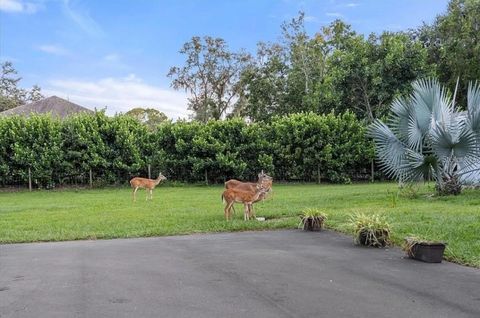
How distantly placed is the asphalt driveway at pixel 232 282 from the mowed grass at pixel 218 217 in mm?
1470

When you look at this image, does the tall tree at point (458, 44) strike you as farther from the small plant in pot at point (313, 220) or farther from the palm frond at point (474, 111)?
the small plant in pot at point (313, 220)

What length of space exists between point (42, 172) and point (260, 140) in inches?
462

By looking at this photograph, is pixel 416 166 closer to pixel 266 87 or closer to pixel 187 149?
pixel 187 149

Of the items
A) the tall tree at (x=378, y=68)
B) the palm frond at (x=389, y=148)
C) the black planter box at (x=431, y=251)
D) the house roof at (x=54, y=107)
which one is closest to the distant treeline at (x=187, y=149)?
the tall tree at (x=378, y=68)

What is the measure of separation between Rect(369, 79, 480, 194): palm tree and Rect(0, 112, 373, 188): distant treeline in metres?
10.7

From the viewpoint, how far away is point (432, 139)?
15781 millimetres

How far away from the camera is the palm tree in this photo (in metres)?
15.4

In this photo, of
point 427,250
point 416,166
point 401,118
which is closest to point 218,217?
point 427,250

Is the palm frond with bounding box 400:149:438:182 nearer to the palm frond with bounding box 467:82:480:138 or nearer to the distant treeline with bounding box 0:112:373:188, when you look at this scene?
the palm frond with bounding box 467:82:480:138

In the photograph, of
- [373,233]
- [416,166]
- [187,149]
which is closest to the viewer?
[373,233]

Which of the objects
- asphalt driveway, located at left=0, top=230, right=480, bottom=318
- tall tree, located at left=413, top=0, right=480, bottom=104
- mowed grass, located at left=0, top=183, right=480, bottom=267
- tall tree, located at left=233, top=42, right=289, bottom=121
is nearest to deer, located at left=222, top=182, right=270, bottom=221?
mowed grass, located at left=0, top=183, right=480, bottom=267

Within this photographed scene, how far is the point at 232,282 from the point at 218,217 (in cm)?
686

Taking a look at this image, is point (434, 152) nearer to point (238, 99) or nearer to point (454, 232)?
point (454, 232)

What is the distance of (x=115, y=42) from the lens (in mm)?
21391
